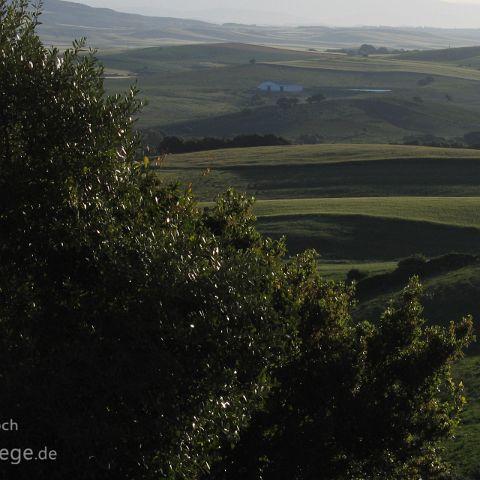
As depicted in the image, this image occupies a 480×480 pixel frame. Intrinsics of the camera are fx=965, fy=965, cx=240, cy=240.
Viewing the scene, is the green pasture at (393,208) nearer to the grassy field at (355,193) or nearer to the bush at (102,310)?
the grassy field at (355,193)

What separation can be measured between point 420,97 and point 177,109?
4757 cm

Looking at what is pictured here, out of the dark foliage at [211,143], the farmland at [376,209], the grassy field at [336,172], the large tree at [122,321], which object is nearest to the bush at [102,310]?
the large tree at [122,321]

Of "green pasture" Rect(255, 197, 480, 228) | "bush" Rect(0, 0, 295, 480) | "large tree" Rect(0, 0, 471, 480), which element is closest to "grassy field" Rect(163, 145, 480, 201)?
"green pasture" Rect(255, 197, 480, 228)

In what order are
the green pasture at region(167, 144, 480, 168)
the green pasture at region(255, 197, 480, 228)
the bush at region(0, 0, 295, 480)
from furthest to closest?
the green pasture at region(167, 144, 480, 168)
the green pasture at region(255, 197, 480, 228)
the bush at region(0, 0, 295, 480)

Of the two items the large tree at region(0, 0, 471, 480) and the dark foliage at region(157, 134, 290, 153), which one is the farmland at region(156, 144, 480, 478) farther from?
the dark foliage at region(157, 134, 290, 153)

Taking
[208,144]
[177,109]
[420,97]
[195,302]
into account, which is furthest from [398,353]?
[420,97]

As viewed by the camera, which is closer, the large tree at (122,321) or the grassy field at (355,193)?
the large tree at (122,321)

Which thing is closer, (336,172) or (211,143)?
(336,172)

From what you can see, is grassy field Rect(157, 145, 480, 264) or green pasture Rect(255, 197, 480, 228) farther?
green pasture Rect(255, 197, 480, 228)

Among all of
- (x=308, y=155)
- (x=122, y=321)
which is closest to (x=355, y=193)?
(x=308, y=155)

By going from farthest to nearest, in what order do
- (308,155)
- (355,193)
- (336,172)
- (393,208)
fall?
(308,155) < (336,172) < (355,193) < (393,208)

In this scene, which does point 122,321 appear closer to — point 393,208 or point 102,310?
point 102,310

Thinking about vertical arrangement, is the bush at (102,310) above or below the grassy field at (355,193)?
above

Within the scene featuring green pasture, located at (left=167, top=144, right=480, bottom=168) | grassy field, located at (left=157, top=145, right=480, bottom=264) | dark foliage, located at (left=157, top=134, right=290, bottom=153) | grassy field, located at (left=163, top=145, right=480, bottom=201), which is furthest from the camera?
dark foliage, located at (left=157, top=134, right=290, bottom=153)
